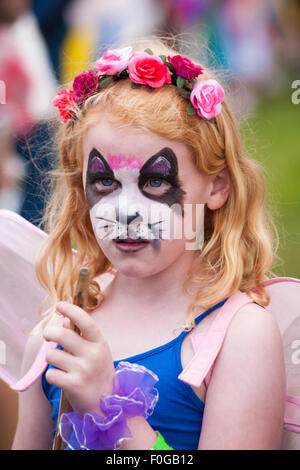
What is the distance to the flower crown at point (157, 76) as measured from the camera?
1.10 metres

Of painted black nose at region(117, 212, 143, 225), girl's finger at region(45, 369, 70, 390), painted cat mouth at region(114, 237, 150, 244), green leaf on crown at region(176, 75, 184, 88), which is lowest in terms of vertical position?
girl's finger at region(45, 369, 70, 390)

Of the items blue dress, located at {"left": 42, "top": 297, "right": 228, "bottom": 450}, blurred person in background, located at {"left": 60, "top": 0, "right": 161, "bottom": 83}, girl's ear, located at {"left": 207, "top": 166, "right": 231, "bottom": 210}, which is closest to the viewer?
blue dress, located at {"left": 42, "top": 297, "right": 228, "bottom": 450}

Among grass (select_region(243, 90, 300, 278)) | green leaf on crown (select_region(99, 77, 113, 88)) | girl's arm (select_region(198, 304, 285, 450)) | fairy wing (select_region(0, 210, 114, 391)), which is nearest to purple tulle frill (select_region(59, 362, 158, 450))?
girl's arm (select_region(198, 304, 285, 450))

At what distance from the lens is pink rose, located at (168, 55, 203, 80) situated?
111 cm

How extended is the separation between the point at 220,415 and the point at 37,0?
2.87 metres

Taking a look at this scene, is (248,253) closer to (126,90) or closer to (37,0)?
(126,90)

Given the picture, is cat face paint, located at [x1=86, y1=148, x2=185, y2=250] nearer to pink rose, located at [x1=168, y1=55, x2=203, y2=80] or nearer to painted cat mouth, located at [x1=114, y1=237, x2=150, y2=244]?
painted cat mouth, located at [x1=114, y1=237, x2=150, y2=244]

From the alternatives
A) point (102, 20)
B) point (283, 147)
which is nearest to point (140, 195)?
point (283, 147)

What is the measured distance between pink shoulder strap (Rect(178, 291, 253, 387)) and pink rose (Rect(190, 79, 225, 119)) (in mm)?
350

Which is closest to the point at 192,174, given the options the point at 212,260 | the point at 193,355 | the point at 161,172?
the point at 161,172

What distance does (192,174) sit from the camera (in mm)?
1104

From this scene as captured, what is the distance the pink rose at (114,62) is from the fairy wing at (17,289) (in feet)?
1.53

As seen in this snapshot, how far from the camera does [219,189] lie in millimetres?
1181

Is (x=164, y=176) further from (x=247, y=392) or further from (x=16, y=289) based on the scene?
(x=16, y=289)
